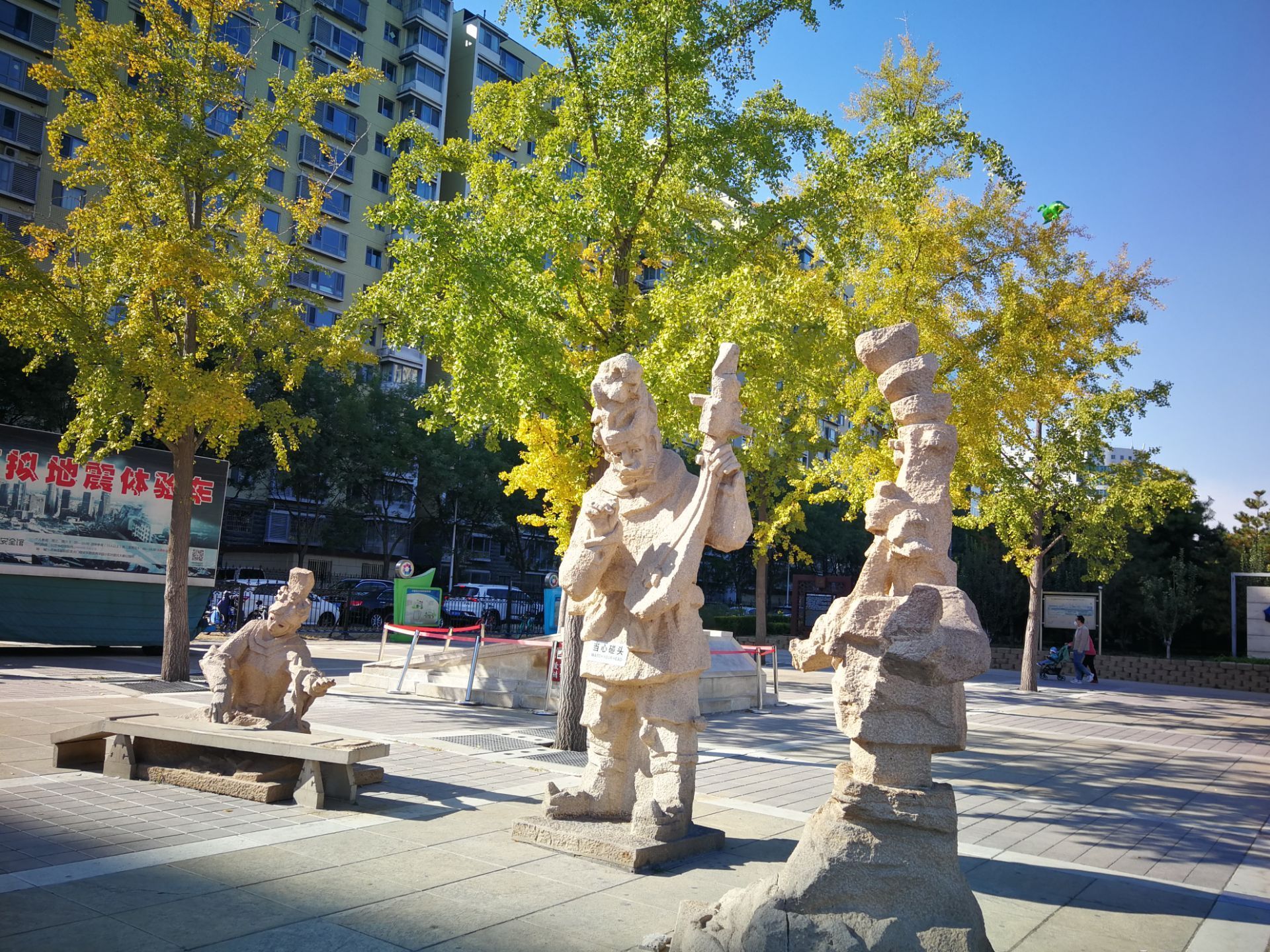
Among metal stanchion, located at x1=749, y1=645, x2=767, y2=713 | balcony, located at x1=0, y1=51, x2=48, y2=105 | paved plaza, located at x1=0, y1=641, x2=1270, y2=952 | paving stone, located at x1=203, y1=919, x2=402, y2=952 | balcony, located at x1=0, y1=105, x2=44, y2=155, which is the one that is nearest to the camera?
paving stone, located at x1=203, y1=919, x2=402, y2=952

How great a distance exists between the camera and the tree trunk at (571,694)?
28.9 feet

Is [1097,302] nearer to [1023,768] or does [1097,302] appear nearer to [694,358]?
[1023,768]

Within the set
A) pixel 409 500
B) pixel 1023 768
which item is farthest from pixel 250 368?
pixel 409 500

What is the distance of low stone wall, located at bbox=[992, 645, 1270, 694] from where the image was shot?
22500 millimetres

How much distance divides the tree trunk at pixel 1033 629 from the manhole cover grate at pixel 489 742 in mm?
11121

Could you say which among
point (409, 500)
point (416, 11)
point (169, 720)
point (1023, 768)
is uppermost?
point (416, 11)

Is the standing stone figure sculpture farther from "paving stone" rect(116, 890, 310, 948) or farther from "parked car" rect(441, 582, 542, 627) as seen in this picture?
"parked car" rect(441, 582, 542, 627)

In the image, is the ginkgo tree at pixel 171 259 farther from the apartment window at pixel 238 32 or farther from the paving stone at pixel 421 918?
the apartment window at pixel 238 32

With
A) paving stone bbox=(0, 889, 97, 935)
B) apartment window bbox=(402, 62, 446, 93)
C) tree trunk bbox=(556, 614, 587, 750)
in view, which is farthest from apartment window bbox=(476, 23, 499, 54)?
paving stone bbox=(0, 889, 97, 935)

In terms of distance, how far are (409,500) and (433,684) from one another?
2501 cm

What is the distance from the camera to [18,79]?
3003cm

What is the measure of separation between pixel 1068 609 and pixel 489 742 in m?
18.4

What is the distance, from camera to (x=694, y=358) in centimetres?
820

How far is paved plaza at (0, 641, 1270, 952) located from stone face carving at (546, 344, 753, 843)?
0.49 m
